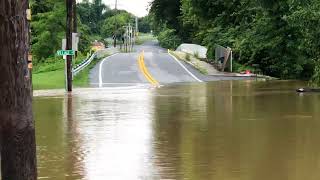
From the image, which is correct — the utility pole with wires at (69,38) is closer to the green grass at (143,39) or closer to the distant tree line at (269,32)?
the distant tree line at (269,32)

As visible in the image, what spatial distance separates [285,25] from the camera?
135 feet

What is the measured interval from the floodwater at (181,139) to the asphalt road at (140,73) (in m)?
14.3

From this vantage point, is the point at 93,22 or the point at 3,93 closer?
the point at 3,93

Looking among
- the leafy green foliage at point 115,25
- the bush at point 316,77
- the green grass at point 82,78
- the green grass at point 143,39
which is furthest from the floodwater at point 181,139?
the green grass at point 143,39

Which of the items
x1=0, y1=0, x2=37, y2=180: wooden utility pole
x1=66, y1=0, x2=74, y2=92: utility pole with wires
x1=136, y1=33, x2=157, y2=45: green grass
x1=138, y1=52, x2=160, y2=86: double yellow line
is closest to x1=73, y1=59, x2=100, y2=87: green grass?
x1=138, y1=52, x2=160, y2=86: double yellow line

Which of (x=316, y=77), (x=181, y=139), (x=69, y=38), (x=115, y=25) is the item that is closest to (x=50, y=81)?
(x=69, y=38)

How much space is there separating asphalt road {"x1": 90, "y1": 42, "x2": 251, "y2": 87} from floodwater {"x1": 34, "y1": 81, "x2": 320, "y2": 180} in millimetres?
14332

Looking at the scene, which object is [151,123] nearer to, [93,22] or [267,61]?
[267,61]

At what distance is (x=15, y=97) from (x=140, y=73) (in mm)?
36329

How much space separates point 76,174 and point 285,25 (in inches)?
1319

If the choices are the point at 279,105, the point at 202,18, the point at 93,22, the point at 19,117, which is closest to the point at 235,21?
the point at 202,18

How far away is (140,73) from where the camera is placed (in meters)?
42.3

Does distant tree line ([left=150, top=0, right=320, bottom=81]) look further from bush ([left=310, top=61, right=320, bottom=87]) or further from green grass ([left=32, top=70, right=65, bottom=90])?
green grass ([left=32, top=70, right=65, bottom=90])

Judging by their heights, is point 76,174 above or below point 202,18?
below
